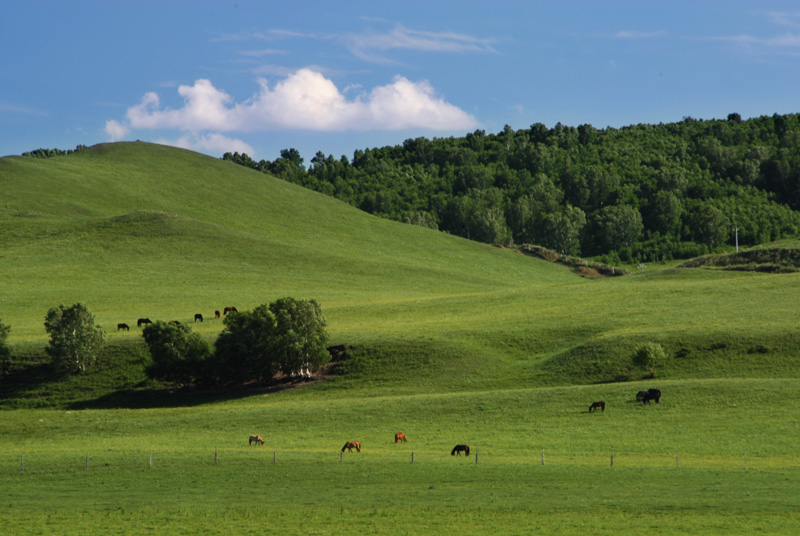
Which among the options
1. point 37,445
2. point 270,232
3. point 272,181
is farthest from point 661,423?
point 272,181

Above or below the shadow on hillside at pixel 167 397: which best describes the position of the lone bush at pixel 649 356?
above

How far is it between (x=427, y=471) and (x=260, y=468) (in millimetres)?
7697

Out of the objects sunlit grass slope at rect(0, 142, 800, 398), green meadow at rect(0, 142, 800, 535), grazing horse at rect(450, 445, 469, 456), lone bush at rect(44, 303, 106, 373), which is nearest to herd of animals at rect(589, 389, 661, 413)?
green meadow at rect(0, 142, 800, 535)

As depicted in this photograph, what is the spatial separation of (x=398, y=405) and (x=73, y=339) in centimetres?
2916

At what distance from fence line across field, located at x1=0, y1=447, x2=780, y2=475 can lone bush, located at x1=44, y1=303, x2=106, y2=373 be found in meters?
24.7

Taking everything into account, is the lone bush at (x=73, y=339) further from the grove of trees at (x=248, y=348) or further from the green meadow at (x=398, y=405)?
the grove of trees at (x=248, y=348)

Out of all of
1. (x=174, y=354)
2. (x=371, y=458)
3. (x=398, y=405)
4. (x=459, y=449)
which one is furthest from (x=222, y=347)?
(x=459, y=449)

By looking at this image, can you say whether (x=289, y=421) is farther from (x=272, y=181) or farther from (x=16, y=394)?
(x=272, y=181)

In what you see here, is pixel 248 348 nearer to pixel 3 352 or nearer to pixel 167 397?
pixel 167 397

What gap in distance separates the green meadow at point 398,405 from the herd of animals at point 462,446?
25.0 inches

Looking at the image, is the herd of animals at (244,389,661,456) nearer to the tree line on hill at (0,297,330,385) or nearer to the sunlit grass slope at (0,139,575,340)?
the tree line on hill at (0,297,330,385)

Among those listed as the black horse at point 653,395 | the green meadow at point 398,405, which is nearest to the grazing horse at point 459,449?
the green meadow at point 398,405

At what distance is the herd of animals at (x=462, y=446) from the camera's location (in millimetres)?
38625

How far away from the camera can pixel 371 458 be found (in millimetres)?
37781
